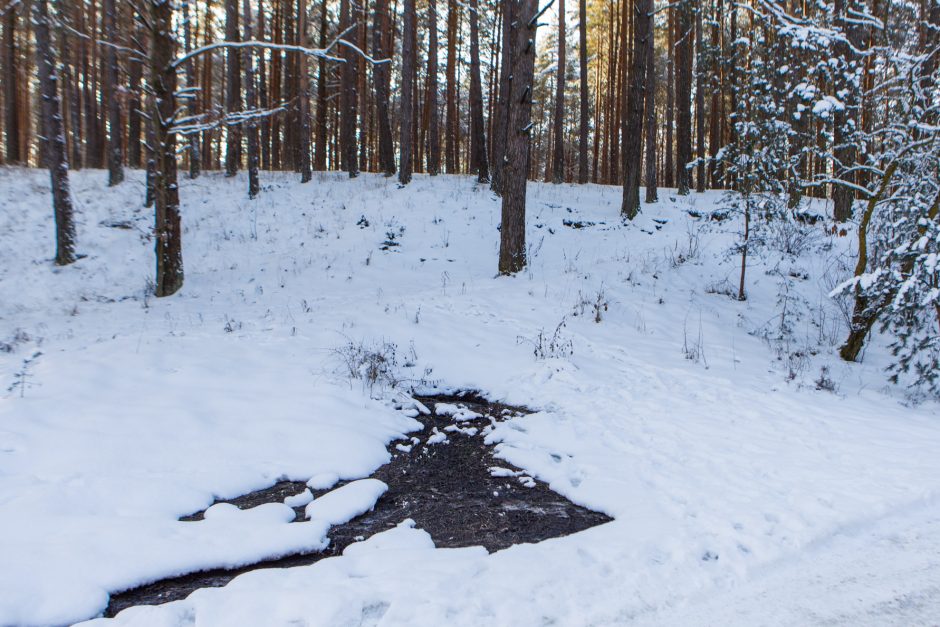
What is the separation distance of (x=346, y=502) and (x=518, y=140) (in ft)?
26.4

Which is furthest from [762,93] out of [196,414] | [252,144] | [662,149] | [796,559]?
[662,149]

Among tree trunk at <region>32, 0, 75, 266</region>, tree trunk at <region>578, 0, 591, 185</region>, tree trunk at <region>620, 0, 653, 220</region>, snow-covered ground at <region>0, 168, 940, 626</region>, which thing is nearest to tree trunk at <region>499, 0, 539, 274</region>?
snow-covered ground at <region>0, 168, 940, 626</region>

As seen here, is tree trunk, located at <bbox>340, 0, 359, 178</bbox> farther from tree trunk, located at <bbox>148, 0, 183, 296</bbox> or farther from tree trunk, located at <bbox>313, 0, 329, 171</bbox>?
tree trunk, located at <bbox>148, 0, 183, 296</bbox>

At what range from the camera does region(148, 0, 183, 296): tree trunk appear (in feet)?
27.5

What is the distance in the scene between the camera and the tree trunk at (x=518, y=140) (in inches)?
375

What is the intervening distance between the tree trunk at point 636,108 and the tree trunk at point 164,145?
33.8 feet

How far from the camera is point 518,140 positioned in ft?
32.6

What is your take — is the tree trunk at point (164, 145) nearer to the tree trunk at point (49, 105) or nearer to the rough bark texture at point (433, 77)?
the tree trunk at point (49, 105)

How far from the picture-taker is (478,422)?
17.3ft

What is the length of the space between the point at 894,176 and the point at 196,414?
8306 mm

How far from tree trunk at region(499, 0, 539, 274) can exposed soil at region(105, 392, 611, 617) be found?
5964 millimetres

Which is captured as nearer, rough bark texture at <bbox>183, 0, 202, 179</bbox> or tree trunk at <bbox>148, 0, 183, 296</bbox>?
tree trunk at <bbox>148, 0, 183, 296</bbox>

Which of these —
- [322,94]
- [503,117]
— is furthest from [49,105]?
[322,94]

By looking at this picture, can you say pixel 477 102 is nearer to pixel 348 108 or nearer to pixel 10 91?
pixel 348 108
